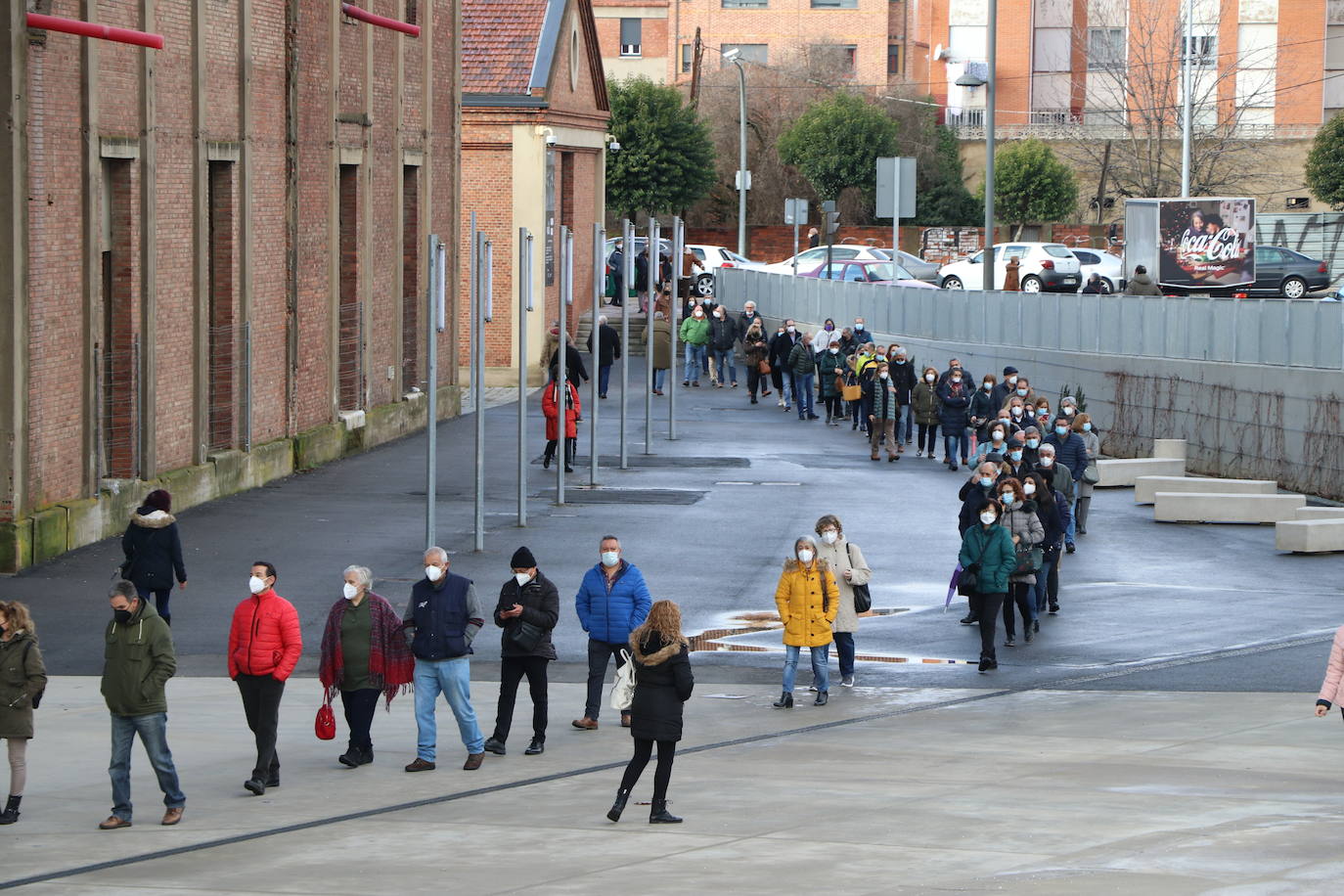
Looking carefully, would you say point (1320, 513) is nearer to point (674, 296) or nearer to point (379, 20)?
point (674, 296)

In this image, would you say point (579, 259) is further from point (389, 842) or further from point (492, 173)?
point (389, 842)

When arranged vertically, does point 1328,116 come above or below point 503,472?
above

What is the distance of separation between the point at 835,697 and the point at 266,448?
44.7 feet

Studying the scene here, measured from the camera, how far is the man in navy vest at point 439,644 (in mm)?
13477

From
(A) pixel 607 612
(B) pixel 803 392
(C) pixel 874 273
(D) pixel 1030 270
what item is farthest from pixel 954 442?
(D) pixel 1030 270

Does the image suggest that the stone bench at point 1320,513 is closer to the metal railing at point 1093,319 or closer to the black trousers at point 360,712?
the metal railing at point 1093,319

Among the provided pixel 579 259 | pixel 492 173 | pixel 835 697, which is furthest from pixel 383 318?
pixel 835 697

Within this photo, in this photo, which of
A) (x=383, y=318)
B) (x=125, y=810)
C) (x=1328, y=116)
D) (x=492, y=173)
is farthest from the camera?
(x=1328, y=116)

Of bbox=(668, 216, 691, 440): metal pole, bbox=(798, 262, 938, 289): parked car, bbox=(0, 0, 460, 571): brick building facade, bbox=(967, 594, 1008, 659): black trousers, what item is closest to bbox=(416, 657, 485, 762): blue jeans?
A: bbox=(967, 594, 1008, 659): black trousers

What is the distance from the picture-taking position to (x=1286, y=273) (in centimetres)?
5762

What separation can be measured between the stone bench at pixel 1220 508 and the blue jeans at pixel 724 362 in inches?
695

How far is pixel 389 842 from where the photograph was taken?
448 inches

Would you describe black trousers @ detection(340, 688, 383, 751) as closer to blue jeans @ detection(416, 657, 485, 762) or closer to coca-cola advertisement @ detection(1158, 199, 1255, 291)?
blue jeans @ detection(416, 657, 485, 762)

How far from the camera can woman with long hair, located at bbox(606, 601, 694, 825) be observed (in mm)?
11812
